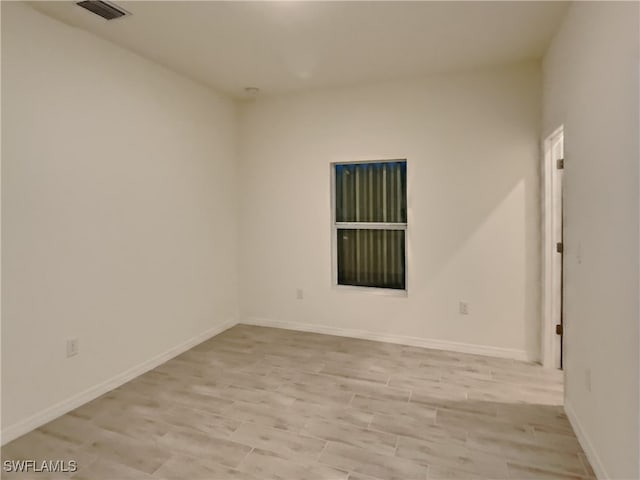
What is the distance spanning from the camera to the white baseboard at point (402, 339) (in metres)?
3.62

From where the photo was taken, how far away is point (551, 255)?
10.7ft

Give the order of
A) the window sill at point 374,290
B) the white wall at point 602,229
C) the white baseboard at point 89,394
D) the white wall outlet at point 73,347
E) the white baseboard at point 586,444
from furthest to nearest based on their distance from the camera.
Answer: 1. the window sill at point 374,290
2. the white wall outlet at point 73,347
3. the white baseboard at point 89,394
4. the white baseboard at point 586,444
5. the white wall at point 602,229

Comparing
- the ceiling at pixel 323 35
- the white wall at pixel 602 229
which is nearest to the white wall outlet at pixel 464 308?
the white wall at pixel 602 229

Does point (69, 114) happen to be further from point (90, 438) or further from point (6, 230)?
point (90, 438)

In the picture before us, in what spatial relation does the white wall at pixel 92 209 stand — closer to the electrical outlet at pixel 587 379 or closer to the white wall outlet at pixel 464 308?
the white wall outlet at pixel 464 308

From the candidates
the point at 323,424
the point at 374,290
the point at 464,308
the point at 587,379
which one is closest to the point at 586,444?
the point at 587,379

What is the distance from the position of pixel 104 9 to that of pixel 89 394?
2.59m

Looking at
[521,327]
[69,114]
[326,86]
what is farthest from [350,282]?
[69,114]

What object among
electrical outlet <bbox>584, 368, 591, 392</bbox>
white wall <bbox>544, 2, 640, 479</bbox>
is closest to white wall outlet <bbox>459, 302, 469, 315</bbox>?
white wall <bbox>544, 2, 640, 479</bbox>

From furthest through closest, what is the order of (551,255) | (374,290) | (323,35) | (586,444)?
1. (374,290)
2. (551,255)
3. (323,35)
4. (586,444)

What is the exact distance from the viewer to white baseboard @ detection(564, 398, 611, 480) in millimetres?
1938

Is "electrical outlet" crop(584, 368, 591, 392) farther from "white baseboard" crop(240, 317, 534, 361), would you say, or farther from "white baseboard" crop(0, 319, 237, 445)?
"white baseboard" crop(0, 319, 237, 445)

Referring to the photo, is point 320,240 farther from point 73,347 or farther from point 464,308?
point 73,347

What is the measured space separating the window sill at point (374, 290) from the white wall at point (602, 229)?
5.42 ft
